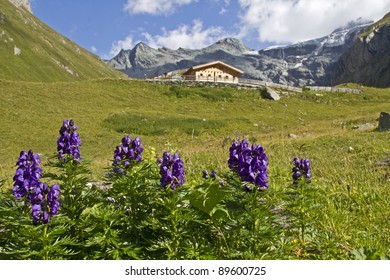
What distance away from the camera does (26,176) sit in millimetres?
4512

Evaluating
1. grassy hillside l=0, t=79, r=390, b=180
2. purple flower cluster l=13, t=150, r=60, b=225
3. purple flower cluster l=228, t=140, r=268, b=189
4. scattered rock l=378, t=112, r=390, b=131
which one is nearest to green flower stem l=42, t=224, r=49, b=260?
purple flower cluster l=13, t=150, r=60, b=225

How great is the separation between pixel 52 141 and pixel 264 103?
30313 millimetres

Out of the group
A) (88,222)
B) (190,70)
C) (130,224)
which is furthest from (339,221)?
(190,70)

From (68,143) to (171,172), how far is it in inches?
63.4

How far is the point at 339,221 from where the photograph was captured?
20.7 feet

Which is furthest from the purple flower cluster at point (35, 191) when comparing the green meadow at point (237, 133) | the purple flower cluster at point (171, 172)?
the purple flower cluster at point (171, 172)

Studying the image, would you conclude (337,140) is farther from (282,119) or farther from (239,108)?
(239,108)

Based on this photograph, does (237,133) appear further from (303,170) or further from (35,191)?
(35,191)

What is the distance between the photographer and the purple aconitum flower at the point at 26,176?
443cm

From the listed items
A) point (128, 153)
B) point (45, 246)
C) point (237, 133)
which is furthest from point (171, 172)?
point (237, 133)

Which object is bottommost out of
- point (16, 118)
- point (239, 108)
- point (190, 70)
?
point (16, 118)

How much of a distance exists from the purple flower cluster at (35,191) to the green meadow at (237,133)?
10.3 inches

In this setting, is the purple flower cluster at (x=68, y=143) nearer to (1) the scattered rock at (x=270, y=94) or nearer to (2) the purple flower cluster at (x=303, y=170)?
(2) the purple flower cluster at (x=303, y=170)

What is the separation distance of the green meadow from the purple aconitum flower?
0.76 ft
